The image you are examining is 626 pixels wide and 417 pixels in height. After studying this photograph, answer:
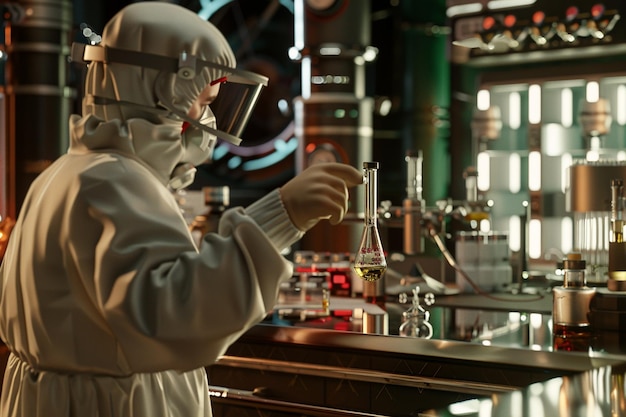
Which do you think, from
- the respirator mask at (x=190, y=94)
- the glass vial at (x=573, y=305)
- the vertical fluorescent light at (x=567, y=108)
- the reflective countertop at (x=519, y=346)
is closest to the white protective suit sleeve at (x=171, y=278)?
the respirator mask at (x=190, y=94)

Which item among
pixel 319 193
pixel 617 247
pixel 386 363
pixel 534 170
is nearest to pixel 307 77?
pixel 534 170

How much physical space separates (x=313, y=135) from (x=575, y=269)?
13.0ft

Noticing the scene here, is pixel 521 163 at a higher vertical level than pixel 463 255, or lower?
higher

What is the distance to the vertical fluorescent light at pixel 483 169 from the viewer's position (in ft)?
18.8

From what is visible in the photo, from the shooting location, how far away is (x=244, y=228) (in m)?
1.45

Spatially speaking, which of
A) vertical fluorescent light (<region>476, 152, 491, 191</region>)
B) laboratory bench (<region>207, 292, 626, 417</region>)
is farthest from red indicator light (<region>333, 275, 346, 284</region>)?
vertical fluorescent light (<region>476, 152, 491, 191</region>)

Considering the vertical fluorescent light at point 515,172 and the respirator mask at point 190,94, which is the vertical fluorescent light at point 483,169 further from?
the respirator mask at point 190,94

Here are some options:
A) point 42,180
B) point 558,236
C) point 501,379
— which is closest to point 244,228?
point 42,180

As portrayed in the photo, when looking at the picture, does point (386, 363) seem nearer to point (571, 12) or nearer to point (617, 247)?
point (617, 247)

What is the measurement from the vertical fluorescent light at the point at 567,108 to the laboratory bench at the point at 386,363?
2561mm

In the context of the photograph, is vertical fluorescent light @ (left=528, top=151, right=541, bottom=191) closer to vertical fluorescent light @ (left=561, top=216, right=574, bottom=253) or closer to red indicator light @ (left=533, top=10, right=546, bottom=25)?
vertical fluorescent light @ (left=561, top=216, right=574, bottom=253)

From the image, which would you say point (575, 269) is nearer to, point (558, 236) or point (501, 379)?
point (501, 379)

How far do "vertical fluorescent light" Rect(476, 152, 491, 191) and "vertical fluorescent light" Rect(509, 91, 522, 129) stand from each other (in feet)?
0.77

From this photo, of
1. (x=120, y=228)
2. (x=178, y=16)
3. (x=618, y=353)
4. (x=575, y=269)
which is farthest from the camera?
(x=575, y=269)
